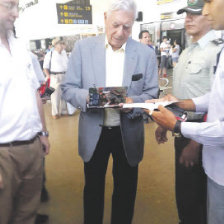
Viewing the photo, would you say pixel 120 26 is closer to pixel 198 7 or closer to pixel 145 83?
pixel 145 83

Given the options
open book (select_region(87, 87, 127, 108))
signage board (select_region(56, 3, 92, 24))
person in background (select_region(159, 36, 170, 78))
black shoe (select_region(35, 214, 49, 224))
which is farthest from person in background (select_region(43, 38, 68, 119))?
person in background (select_region(159, 36, 170, 78))

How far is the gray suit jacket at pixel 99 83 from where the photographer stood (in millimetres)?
1565

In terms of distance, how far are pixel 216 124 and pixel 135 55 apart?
2.61ft

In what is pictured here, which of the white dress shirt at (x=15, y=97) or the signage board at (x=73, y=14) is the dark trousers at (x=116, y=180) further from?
the signage board at (x=73, y=14)

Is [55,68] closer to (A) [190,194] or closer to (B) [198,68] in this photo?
(B) [198,68]

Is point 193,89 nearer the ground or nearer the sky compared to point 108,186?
nearer the sky

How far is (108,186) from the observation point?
102 inches

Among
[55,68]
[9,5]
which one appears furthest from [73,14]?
[9,5]

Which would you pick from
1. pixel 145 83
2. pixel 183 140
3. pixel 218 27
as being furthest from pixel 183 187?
pixel 218 27

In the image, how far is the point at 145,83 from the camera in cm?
166

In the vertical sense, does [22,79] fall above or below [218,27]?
below

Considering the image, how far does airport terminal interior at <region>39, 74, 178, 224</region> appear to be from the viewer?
7.12 feet

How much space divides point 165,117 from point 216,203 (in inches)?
19.1

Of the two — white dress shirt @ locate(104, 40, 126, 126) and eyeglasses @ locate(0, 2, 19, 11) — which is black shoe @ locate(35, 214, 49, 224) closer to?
white dress shirt @ locate(104, 40, 126, 126)
